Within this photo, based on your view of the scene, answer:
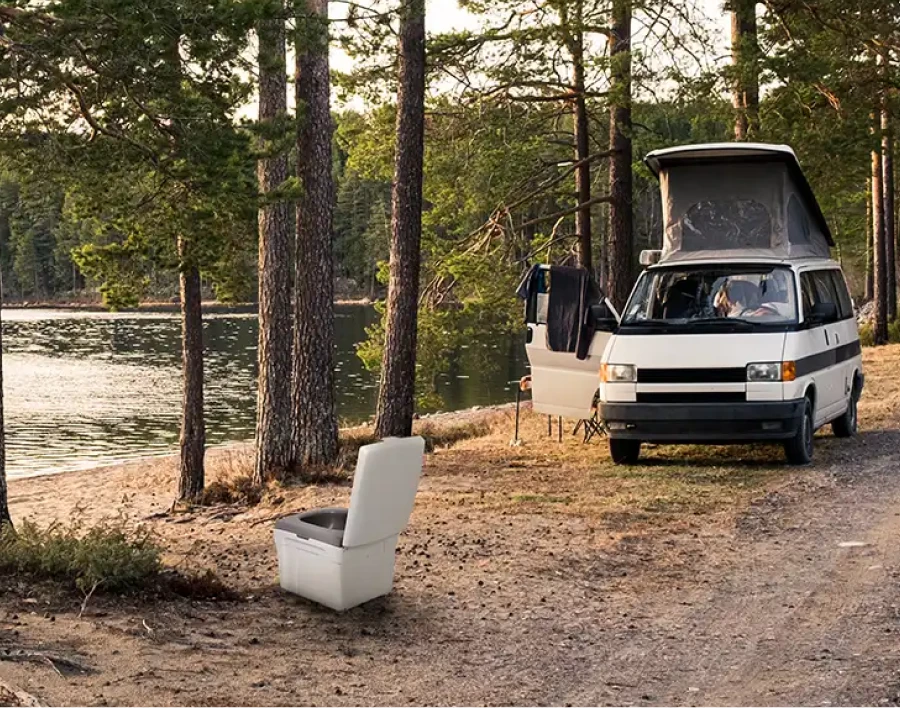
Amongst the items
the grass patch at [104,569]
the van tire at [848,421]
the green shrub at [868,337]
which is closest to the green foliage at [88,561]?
the grass patch at [104,569]

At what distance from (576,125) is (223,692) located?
2029 centimetres

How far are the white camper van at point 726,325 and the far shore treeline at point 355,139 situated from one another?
351 centimetres

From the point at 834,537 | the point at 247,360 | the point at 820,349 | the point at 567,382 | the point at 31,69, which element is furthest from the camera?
the point at 247,360

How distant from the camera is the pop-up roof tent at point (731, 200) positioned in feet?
43.5

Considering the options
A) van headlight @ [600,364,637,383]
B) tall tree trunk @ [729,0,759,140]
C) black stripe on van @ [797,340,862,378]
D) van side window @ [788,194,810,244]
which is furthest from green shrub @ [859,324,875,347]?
van headlight @ [600,364,637,383]

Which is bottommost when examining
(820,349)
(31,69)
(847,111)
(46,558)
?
(46,558)

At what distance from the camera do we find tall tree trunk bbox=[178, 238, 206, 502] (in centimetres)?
1762

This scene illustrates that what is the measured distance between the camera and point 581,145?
2486 cm

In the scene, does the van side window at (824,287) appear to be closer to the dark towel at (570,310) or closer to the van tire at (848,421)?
the van tire at (848,421)

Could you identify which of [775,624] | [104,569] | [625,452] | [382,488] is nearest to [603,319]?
[625,452]

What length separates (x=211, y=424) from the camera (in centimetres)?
3344

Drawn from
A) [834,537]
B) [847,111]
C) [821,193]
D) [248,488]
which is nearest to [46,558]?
[834,537]

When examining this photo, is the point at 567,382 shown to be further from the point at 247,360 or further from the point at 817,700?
the point at 247,360

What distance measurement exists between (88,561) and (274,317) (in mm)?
8115
